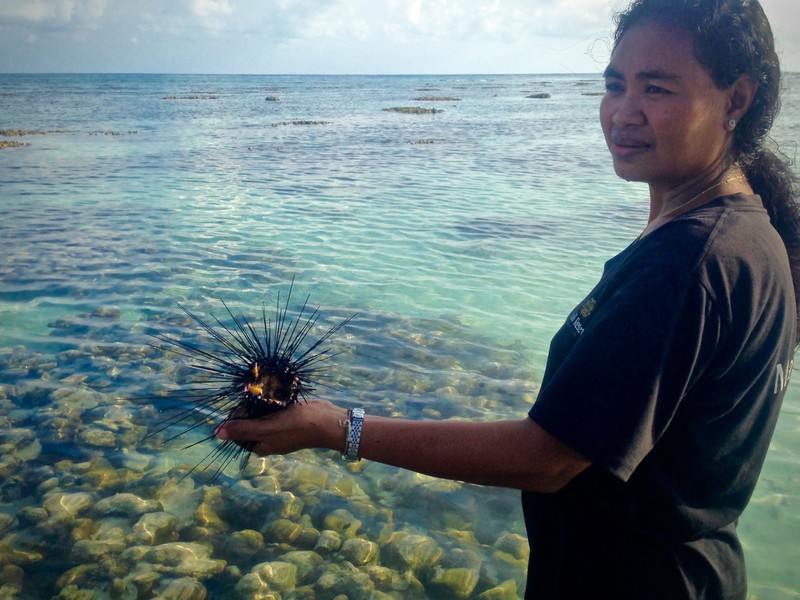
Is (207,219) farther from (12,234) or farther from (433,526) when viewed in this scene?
(433,526)

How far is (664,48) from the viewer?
1853mm

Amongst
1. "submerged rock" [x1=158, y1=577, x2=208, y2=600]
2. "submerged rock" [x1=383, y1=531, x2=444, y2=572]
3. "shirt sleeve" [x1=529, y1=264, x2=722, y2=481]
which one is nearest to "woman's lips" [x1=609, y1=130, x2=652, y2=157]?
"shirt sleeve" [x1=529, y1=264, x2=722, y2=481]

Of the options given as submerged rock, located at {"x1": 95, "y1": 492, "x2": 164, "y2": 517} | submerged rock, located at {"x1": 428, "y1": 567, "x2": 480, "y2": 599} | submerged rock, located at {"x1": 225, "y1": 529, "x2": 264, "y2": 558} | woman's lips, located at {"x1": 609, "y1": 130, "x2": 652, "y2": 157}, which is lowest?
submerged rock, located at {"x1": 428, "y1": 567, "x2": 480, "y2": 599}

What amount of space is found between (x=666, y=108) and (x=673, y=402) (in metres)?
0.86

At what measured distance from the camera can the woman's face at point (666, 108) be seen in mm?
1838

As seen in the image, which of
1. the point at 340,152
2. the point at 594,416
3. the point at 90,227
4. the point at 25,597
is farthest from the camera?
the point at 340,152

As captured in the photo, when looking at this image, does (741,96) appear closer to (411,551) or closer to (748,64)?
(748,64)

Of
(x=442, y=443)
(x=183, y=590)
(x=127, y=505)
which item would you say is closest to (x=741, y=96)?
(x=442, y=443)

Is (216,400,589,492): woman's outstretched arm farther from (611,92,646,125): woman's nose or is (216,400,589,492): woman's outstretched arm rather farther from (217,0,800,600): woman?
(611,92,646,125): woman's nose

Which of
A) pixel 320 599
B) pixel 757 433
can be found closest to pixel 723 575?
pixel 757 433

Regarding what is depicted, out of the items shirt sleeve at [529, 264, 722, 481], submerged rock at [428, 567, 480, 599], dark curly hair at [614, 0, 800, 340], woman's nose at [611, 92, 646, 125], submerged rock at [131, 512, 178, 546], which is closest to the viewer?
shirt sleeve at [529, 264, 722, 481]

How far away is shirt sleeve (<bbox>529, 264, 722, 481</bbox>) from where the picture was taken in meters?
1.50

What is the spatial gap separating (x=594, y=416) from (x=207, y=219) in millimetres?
13512

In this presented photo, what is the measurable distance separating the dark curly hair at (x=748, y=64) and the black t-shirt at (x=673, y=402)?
0.99ft
